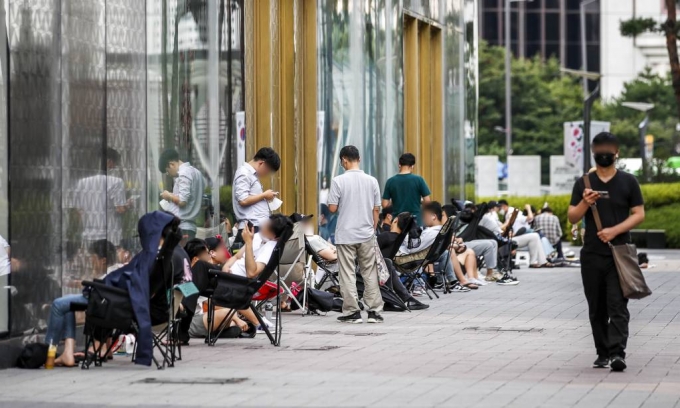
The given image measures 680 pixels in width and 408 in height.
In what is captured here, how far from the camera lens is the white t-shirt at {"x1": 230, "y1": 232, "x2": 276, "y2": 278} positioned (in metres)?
14.4

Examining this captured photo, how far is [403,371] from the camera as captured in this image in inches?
457

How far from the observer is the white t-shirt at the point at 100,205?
13656 millimetres

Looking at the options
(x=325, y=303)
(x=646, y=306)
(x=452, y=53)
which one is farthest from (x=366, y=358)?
(x=452, y=53)

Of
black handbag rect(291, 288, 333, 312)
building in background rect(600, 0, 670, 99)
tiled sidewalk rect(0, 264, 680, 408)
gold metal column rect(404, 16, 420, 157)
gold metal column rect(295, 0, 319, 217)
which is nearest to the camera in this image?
tiled sidewalk rect(0, 264, 680, 408)

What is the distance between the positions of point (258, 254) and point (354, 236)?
1911 mm

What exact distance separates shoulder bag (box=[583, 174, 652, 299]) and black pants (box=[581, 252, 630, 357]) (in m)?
0.09

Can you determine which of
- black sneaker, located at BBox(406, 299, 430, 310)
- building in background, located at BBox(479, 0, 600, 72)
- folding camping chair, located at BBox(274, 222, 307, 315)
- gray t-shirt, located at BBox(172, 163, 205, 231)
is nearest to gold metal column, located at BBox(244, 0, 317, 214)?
gray t-shirt, located at BBox(172, 163, 205, 231)

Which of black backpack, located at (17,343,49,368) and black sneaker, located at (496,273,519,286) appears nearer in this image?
black backpack, located at (17,343,49,368)

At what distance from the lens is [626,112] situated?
81.2 m

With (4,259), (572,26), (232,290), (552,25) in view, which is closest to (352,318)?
(232,290)

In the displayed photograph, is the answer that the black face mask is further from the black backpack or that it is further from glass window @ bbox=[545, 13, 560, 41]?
glass window @ bbox=[545, 13, 560, 41]

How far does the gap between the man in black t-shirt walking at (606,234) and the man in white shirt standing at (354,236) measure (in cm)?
459

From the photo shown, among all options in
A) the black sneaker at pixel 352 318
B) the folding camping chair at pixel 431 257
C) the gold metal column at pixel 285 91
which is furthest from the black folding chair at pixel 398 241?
the black sneaker at pixel 352 318

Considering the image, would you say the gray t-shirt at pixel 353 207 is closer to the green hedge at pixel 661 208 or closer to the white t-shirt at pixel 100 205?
the white t-shirt at pixel 100 205
